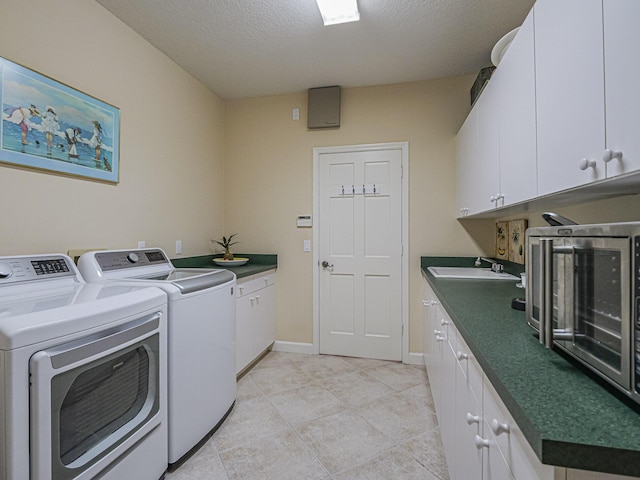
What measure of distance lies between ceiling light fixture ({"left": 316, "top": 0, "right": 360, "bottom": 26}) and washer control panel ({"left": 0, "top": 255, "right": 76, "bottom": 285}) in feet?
6.89

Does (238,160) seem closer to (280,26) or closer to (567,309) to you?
(280,26)

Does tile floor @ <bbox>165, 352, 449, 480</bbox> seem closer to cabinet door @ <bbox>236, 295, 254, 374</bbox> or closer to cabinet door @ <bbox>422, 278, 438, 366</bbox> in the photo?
cabinet door @ <bbox>236, 295, 254, 374</bbox>

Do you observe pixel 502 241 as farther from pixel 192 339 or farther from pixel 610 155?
pixel 192 339

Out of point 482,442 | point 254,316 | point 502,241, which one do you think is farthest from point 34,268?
point 502,241

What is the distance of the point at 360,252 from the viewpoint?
124 inches

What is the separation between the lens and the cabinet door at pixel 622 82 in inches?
29.2

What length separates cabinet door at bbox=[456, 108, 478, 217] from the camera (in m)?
2.22

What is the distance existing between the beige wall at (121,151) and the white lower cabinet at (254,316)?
2.22 feet

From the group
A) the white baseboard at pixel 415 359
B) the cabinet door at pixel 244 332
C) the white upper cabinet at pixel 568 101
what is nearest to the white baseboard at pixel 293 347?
the cabinet door at pixel 244 332

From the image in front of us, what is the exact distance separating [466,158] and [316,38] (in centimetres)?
147

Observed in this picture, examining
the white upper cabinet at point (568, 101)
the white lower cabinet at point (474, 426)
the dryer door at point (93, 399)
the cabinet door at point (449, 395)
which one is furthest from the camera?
the cabinet door at point (449, 395)

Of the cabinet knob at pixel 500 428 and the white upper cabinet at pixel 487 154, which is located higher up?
the white upper cabinet at pixel 487 154

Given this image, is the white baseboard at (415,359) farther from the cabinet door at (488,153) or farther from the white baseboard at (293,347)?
the cabinet door at (488,153)

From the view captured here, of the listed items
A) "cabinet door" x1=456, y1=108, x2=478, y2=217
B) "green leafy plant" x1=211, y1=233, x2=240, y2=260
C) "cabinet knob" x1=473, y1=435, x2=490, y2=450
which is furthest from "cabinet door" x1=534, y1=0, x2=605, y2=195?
"green leafy plant" x1=211, y1=233, x2=240, y2=260
